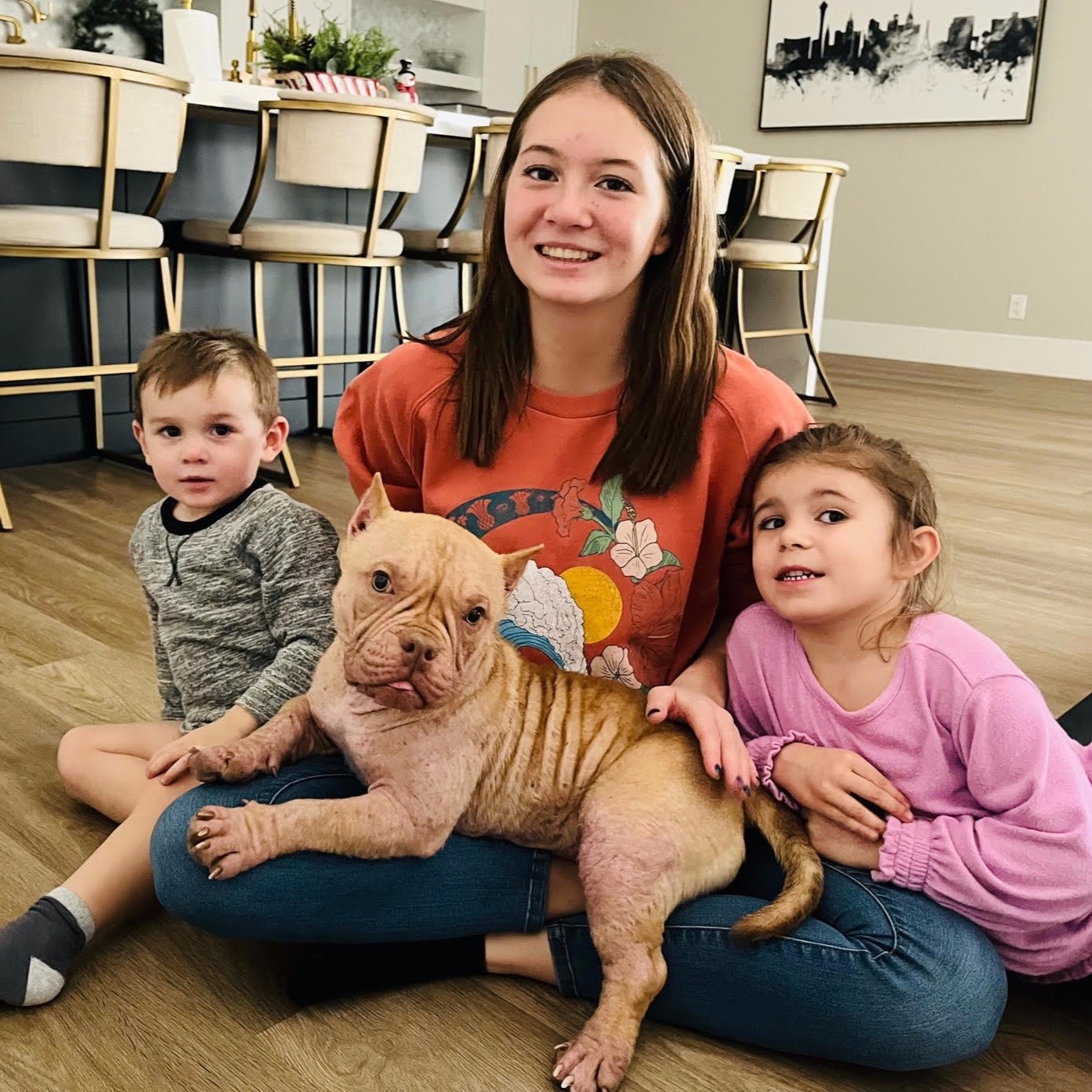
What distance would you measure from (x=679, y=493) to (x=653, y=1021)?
58 cm

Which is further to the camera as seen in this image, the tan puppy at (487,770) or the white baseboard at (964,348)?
the white baseboard at (964,348)

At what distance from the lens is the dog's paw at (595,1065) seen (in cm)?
106

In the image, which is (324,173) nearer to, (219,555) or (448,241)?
(448,241)

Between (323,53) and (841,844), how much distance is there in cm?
371

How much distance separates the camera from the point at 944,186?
270 inches

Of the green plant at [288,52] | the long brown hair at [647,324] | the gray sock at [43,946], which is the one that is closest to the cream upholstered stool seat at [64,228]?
the green plant at [288,52]

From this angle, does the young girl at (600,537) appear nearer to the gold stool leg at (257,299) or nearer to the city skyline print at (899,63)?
the gold stool leg at (257,299)

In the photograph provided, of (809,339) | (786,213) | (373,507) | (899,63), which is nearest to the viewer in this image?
(373,507)

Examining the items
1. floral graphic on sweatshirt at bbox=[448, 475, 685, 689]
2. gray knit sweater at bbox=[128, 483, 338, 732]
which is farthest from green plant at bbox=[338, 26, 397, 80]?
floral graphic on sweatshirt at bbox=[448, 475, 685, 689]

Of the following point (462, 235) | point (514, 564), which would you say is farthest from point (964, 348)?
point (514, 564)

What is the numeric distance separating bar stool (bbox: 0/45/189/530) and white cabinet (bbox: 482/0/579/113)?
487cm

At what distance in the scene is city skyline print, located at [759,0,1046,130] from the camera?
6469 millimetres

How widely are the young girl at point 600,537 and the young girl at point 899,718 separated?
6 cm

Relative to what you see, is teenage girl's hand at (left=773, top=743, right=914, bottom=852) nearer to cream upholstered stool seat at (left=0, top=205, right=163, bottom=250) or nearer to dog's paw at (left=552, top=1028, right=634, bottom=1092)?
dog's paw at (left=552, top=1028, right=634, bottom=1092)
